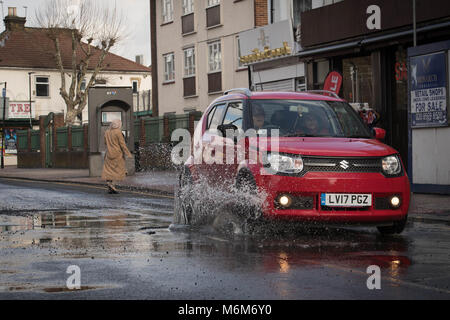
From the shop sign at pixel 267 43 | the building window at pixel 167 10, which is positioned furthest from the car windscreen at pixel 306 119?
the building window at pixel 167 10

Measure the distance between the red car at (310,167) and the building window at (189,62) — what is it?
101 ft

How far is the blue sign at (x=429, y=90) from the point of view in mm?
16438

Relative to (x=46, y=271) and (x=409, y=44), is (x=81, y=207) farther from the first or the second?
(x=409, y=44)

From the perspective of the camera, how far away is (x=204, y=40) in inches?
1572

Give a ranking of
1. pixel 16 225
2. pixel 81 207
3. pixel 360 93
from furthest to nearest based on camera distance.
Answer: pixel 360 93 → pixel 81 207 → pixel 16 225

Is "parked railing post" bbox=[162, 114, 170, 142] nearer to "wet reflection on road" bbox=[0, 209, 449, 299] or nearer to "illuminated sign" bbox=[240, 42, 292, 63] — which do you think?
"illuminated sign" bbox=[240, 42, 292, 63]

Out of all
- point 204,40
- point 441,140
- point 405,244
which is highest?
point 204,40

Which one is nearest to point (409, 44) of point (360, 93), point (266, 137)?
point (360, 93)

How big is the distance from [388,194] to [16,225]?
17.8 feet

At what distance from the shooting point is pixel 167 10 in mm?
43594

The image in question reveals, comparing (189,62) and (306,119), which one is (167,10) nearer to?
(189,62)

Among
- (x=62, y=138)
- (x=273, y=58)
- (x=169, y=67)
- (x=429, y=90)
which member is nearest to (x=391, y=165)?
(x=429, y=90)

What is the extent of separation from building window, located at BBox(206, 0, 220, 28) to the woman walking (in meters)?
18.9

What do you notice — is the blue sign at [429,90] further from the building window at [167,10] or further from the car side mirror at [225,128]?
the building window at [167,10]
